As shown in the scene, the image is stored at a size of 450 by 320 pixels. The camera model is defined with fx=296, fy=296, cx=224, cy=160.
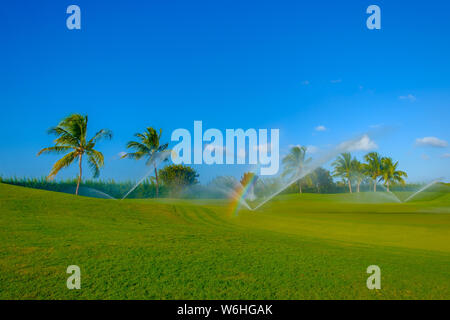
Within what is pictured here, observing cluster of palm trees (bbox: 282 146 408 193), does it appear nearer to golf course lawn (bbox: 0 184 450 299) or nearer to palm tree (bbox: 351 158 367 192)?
palm tree (bbox: 351 158 367 192)

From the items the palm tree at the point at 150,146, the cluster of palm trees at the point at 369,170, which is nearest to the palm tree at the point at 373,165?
the cluster of palm trees at the point at 369,170

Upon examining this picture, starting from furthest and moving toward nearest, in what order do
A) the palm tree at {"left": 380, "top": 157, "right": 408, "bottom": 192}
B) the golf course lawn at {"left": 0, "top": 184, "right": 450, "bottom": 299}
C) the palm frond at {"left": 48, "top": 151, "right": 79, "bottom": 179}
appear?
the palm tree at {"left": 380, "top": 157, "right": 408, "bottom": 192} → the palm frond at {"left": 48, "top": 151, "right": 79, "bottom": 179} → the golf course lawn at {"left": 0, "top": 184, "right": 450, "bottom": 299}

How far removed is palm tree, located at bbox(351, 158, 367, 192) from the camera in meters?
69.8

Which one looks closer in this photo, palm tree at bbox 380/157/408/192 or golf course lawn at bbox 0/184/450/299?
golf course lawn at bbox 0/184/450/299

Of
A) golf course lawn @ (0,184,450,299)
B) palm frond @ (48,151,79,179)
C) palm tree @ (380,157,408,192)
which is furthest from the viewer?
palm tree @ (380,157,408,192)

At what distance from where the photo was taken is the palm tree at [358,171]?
229ft

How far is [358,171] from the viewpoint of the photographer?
71.1m

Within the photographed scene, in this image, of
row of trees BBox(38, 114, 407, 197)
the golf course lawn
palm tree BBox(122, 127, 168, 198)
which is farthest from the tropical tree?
the golf course lawn

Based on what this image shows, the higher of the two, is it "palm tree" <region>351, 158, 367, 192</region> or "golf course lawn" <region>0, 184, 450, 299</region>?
"palm tree" <region>351, 158, 367, 192</region>

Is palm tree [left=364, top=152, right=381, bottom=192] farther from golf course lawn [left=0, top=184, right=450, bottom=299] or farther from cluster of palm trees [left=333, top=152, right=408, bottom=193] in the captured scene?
golf course lawn [left=0, top=184, right=450, bottom=299]

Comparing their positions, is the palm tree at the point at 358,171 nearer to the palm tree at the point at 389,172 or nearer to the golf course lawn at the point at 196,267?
the palm tree at the point at 389,172

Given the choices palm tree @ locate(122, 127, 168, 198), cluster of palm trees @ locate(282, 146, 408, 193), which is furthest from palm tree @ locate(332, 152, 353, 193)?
palm tree @ locate(122, 127, 168, 198)

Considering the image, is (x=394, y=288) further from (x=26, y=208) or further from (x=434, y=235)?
(x=26, y=208)
